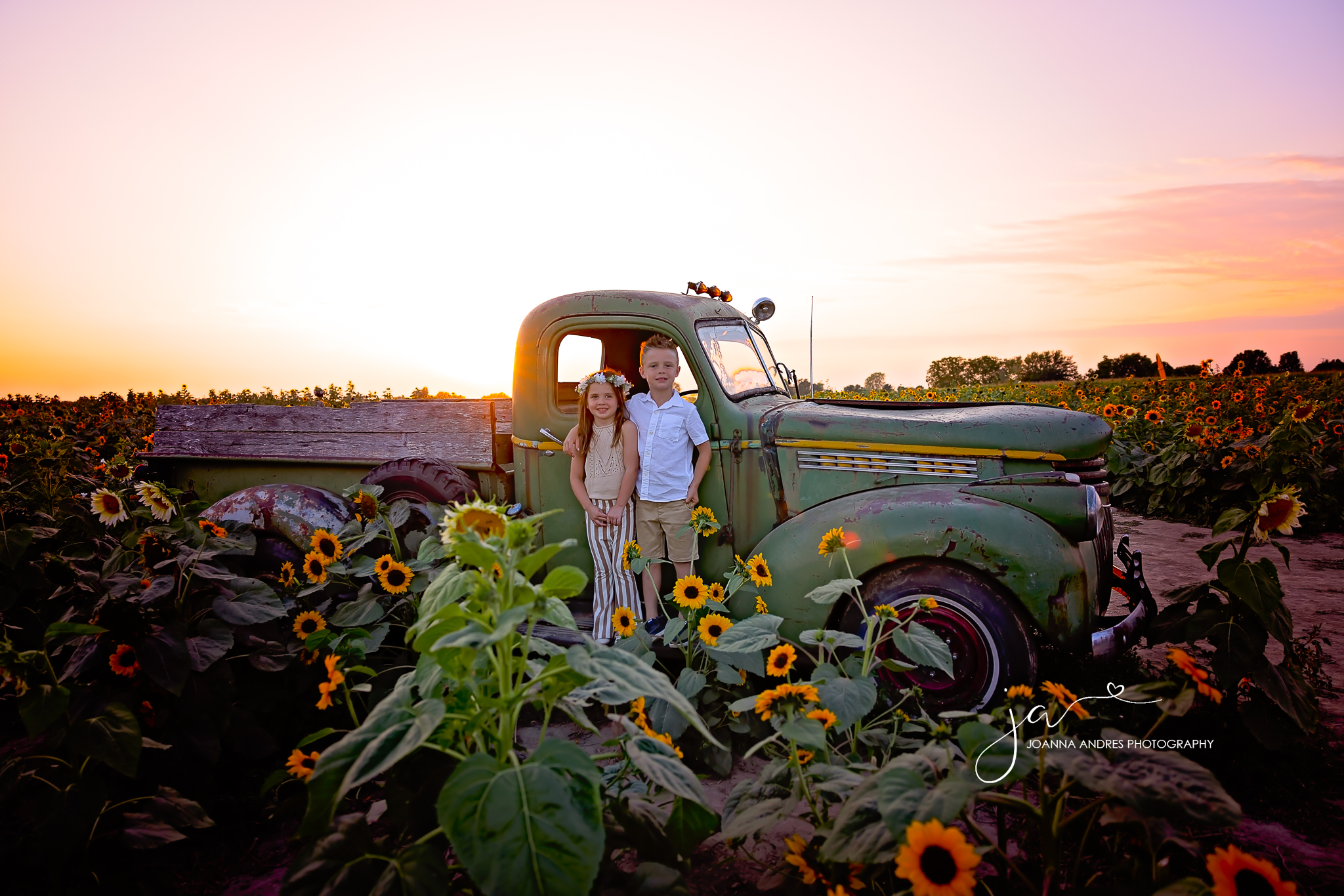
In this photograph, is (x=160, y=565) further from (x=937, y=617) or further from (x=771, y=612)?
(x=937, y=617)

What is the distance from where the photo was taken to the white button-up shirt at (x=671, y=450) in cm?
360

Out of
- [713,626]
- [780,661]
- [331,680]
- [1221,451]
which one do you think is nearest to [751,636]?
[780,661]

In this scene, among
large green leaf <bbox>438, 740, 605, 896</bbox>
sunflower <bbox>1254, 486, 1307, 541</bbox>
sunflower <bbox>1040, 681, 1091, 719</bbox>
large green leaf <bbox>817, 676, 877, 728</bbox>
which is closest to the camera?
large green leaf <bbox>438, 740, 605, 896</bbox>

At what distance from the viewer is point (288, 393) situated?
29.9 feet

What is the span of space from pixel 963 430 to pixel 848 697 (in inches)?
72.4

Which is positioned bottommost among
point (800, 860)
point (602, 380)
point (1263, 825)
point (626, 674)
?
point (1263, 825)

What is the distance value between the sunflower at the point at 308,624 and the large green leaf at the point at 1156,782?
265cm

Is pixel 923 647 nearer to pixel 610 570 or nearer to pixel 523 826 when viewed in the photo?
pixel 523 826

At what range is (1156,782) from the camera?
1.24 meters

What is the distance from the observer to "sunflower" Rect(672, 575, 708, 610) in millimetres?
2812

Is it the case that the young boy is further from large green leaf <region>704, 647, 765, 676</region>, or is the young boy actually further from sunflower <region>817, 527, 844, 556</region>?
sunflower <region>817, 527, 844, 556</region>

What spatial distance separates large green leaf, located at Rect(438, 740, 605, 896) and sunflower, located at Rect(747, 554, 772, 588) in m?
1.78

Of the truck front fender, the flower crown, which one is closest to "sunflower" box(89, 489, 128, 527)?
the flower crown

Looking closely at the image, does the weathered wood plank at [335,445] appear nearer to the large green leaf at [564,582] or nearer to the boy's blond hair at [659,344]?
the boy's blond hair at [659,344]
